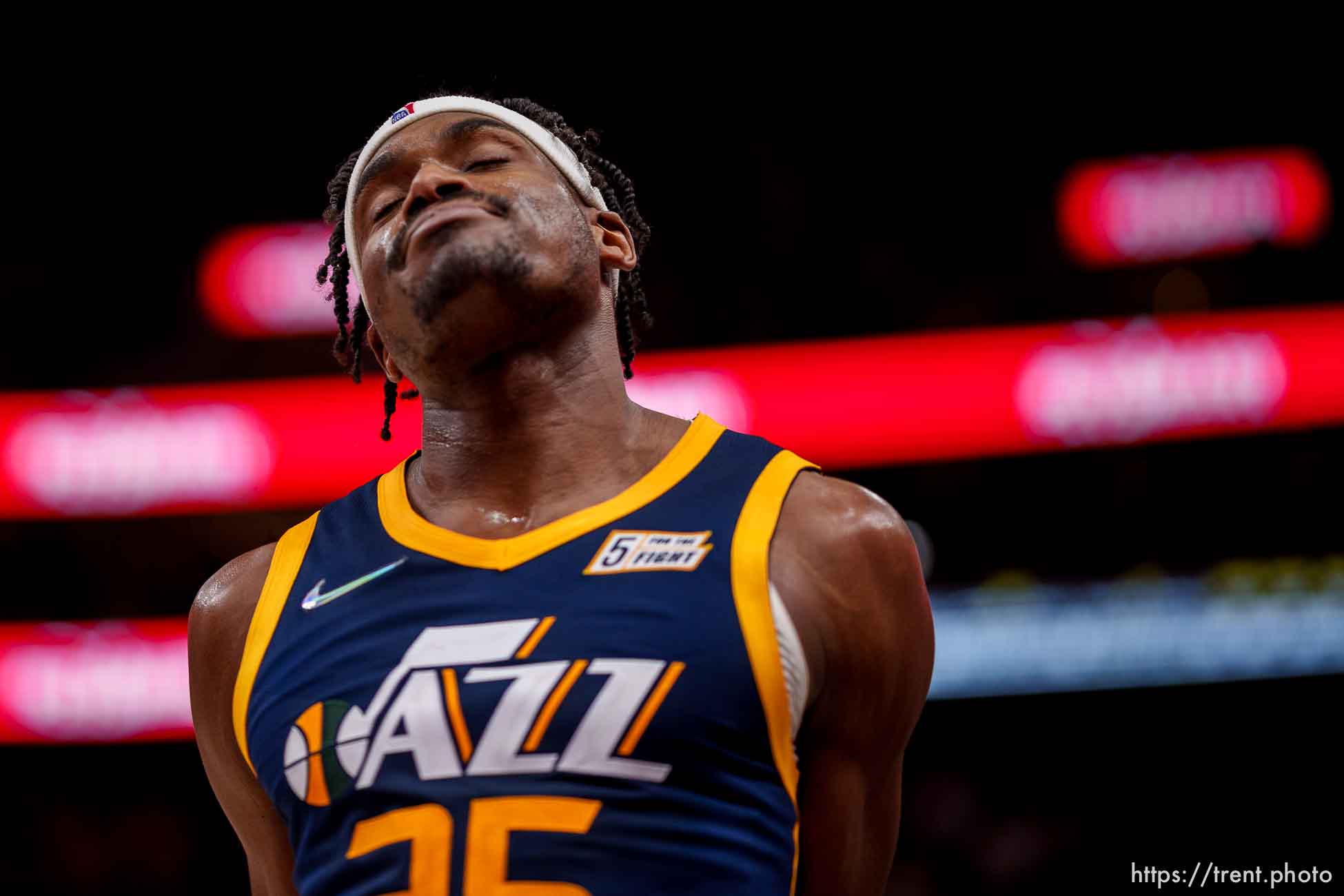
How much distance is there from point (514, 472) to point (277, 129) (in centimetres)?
403

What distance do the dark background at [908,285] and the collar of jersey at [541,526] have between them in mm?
3102

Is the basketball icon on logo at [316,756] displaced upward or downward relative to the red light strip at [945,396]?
upward

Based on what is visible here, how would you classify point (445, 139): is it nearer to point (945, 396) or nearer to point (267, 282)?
point (945, 396)

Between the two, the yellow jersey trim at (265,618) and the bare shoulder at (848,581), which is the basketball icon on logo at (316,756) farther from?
the bare shoulder at (848,581)

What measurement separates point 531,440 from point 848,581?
48 centimetres

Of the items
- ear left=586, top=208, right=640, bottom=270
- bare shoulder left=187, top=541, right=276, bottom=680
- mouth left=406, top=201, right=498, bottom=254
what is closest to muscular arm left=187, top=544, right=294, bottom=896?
bare shoulder left=187, top=541, right=276, bottom=680

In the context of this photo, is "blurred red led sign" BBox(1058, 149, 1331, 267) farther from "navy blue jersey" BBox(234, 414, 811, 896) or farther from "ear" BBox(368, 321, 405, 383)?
"navy blue jersey" BBox(234, 414, 811, 896)

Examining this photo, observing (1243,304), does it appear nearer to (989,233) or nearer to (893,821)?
(989,233)

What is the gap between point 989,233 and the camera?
507 cm

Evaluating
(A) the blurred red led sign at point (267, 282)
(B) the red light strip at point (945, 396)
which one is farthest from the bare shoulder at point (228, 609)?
(A) the blurred red led sign at point (267, 282)

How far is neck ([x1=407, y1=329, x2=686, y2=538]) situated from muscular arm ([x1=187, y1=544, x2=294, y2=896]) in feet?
0.90

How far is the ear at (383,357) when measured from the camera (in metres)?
2.09

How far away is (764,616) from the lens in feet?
5.05

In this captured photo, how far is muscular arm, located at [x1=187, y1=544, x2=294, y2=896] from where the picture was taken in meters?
1.78
